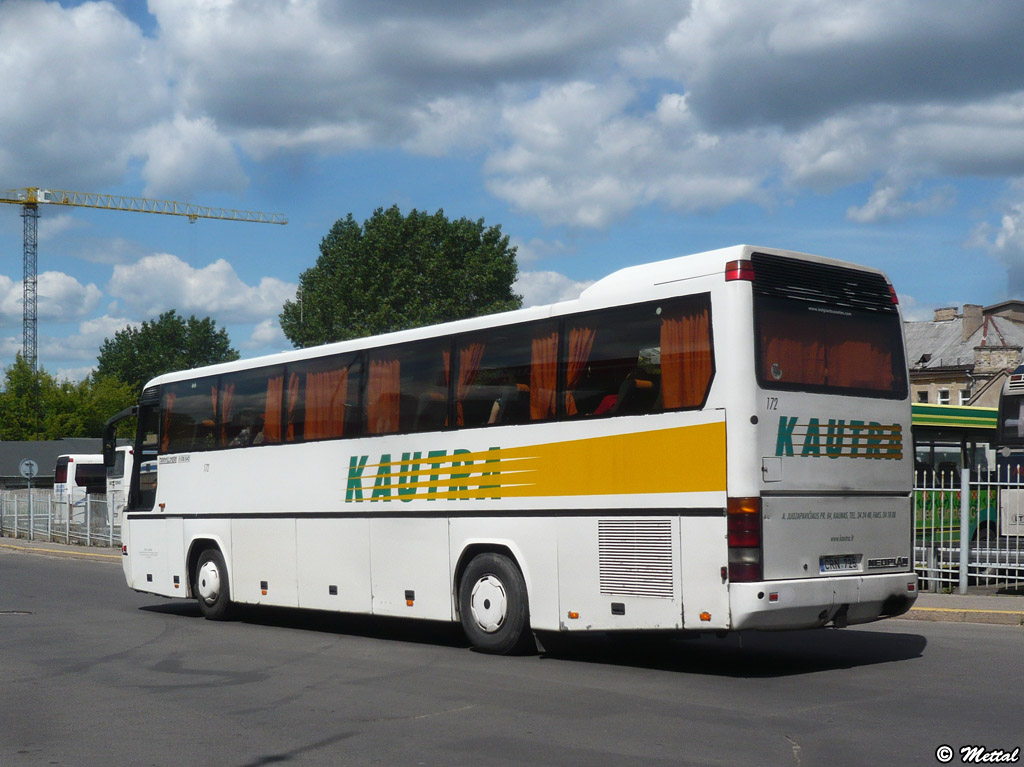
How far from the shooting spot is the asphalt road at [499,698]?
7.40 meters

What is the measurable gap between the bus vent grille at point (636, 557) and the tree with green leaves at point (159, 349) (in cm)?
10666

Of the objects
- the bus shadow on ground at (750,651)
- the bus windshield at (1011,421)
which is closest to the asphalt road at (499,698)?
→ the bus shadow on ground at (750,651)

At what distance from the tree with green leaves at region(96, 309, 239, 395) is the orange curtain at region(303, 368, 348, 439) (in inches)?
4011

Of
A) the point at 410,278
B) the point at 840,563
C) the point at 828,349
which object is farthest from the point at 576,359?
the point at 410,278

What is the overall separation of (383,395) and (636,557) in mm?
4328

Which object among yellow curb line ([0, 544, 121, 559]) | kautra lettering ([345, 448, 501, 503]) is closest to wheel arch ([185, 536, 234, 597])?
kautra lettering ([345, 448, 501, 503])

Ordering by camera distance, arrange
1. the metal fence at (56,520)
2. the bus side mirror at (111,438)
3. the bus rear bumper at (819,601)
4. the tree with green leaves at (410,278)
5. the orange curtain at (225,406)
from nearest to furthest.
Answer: the bus rear bumper at (819,601) < the orange curtain at (225,406) < the bus side mirror at (111,438) < the metal fence at (56,520) < the tree with green leaves at (410,278)

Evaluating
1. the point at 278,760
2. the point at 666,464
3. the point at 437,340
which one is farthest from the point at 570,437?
the point at 278,760

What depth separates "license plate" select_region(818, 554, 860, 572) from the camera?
10367mm

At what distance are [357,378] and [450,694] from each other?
5438mm

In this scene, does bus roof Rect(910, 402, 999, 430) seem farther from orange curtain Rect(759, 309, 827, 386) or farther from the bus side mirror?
the bus side mirror

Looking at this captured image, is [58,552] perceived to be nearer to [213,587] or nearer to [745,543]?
[213,587]

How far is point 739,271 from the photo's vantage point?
10016mm

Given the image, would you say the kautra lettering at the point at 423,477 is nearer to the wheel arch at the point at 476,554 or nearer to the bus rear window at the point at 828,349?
the wheel arch at the point at 476,554
